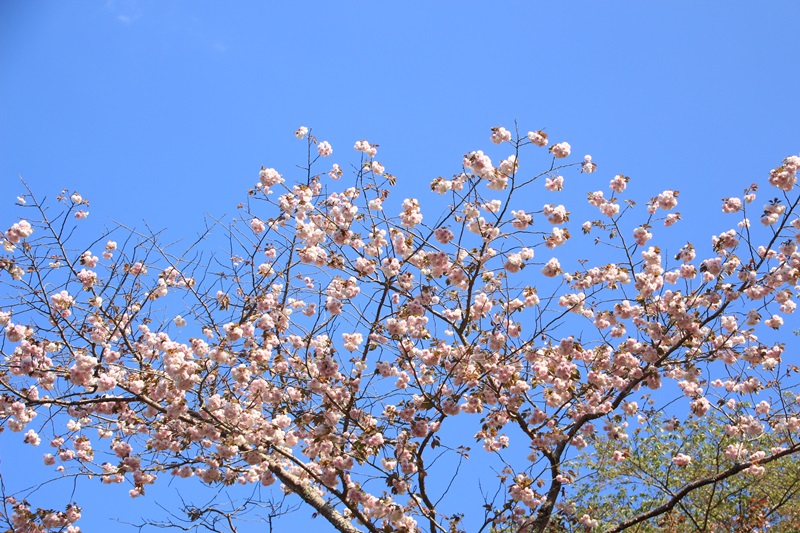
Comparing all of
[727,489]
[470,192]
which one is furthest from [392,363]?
[727,489]

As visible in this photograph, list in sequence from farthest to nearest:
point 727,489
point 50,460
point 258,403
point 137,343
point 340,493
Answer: point 727,489, point 50,460, point 137,343, point 258,403, point 340,493

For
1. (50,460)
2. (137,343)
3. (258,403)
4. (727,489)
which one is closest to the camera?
(258,403)

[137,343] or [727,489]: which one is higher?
[137,343]

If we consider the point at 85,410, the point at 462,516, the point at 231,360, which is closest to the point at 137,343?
the point at 85,410

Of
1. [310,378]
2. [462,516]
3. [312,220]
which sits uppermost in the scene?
[312,220]

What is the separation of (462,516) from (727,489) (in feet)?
19.8

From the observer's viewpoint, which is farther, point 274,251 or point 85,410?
point 274,251

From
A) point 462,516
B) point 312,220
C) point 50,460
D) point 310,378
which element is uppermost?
point 312,220

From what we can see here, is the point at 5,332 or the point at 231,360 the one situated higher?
the point at 5,332

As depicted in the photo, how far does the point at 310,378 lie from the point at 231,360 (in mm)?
622

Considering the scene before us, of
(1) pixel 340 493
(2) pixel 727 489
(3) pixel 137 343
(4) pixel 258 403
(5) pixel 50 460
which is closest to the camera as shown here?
(1) pixel 340 493

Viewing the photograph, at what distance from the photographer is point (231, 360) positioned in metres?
5.35

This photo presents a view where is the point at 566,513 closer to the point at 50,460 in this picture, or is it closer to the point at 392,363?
the point at 392,363

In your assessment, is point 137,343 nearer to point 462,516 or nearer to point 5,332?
point 5,332
